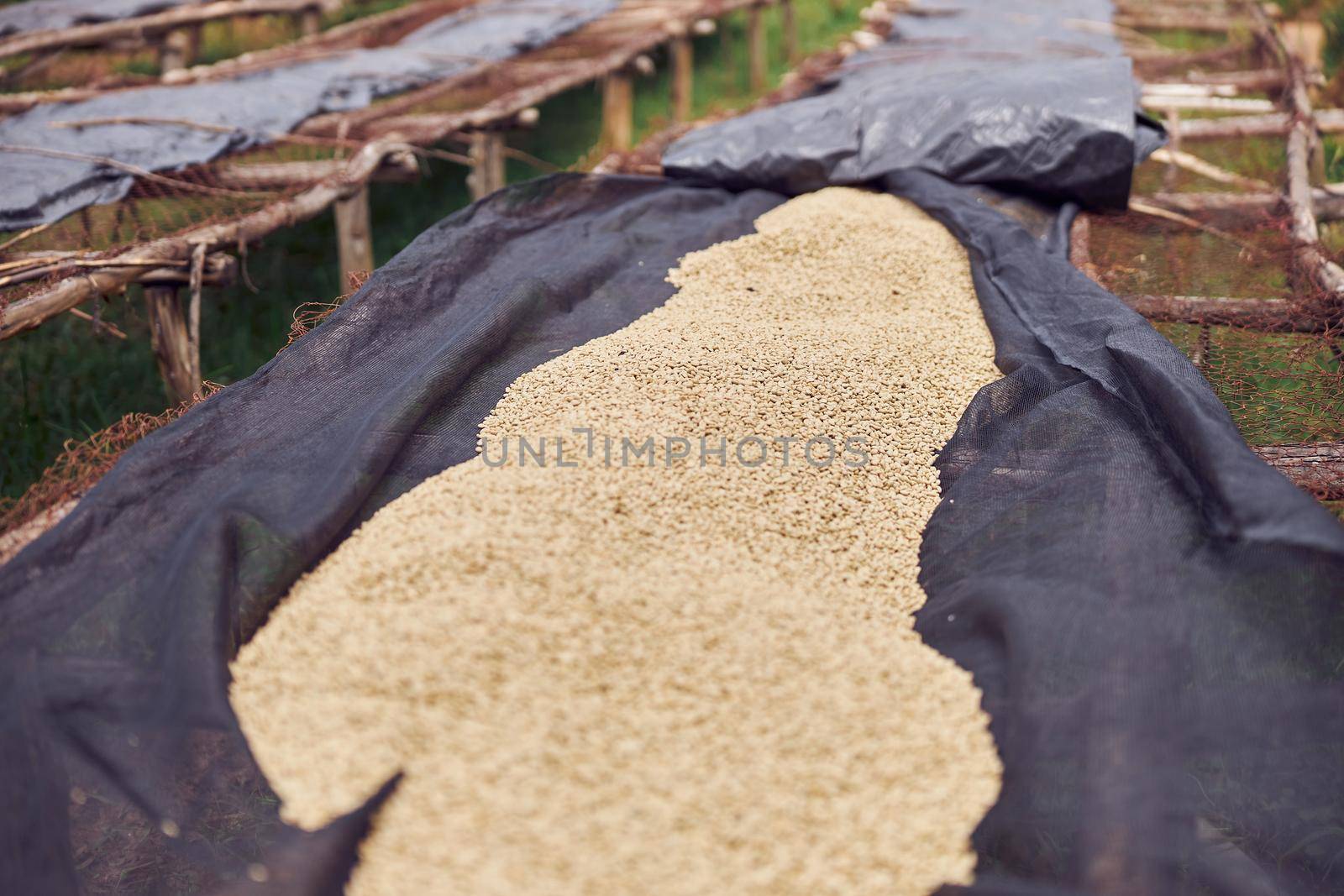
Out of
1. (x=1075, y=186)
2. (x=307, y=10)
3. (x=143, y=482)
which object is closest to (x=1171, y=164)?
(x=1075, y=186)

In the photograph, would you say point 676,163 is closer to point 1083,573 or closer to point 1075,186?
point 1075,186

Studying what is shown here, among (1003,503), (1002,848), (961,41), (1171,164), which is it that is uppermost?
(961,41)

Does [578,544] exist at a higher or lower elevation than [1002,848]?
higher

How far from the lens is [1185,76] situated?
4266mm

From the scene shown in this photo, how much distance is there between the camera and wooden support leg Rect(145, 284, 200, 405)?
7.88ft

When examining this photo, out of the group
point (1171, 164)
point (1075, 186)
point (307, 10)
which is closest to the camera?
point (1075, 186)

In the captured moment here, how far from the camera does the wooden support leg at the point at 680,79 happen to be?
5410 mm

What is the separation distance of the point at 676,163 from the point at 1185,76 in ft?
8.66

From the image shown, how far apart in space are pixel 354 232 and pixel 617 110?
183cm

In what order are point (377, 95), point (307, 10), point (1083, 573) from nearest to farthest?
1. point (1083, 573)
2. point (377, 95)
3. point (307, 10)

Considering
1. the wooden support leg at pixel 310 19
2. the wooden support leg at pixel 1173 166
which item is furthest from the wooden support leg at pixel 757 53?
the wooden support leg at pixel 1173 166

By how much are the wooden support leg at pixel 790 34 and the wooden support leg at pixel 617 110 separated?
93.5 inches

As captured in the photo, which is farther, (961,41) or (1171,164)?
(961,41)

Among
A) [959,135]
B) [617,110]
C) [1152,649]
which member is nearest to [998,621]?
[1152,649]
